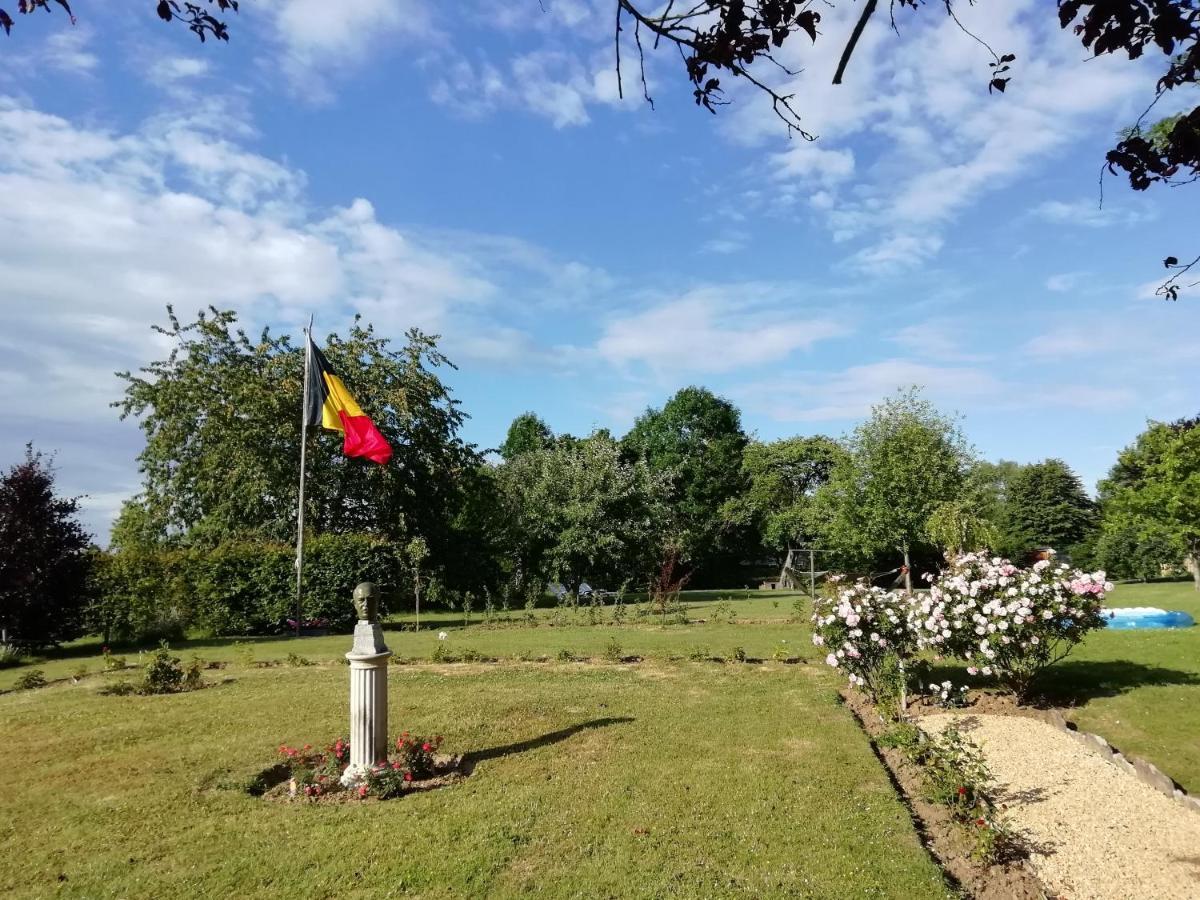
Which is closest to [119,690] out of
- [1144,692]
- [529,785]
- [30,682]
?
[30,682]

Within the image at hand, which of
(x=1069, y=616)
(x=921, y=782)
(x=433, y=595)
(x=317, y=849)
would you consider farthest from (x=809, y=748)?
(x=433, y=595)

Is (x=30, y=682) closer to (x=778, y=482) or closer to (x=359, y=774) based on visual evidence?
(x=359, y=774)

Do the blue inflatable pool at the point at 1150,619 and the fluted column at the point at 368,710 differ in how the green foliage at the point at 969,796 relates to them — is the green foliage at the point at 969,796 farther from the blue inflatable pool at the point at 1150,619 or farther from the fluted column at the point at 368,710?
the blue inflatable pool at the point at 1150,619

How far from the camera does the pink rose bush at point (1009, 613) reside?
8.64 meters

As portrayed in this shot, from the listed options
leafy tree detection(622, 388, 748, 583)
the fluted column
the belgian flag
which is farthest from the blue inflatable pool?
leafy tree detection(622, 388, 748, 583)

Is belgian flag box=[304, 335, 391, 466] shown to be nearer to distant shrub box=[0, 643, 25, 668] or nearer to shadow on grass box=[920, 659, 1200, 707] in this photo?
distant shrub box=[0, 643, 25, 668]

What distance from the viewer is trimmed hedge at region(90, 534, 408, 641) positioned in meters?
17.9

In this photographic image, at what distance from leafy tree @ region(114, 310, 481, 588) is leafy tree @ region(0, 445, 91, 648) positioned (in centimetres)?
650

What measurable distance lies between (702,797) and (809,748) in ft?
6.38

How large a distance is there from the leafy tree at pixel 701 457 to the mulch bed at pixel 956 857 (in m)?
38.7

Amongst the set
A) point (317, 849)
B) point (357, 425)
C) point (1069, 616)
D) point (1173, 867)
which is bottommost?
point (1173, 867)

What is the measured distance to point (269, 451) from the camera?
23453mm

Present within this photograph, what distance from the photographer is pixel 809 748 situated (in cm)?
752

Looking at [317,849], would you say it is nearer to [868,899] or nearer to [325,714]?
[868,899]
